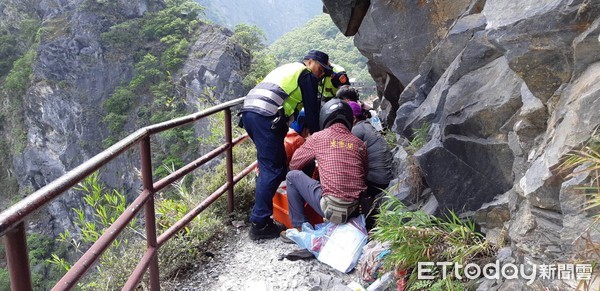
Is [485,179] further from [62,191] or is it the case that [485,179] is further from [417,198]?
[62,191]

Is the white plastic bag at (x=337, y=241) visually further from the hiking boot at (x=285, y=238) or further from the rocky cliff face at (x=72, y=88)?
the rocky cliff face at (x=72, y=88)

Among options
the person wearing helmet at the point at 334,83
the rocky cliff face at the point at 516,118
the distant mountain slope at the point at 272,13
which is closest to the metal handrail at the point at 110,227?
the person wearing helmet at the point at 334,83

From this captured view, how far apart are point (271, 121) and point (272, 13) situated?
143 meters

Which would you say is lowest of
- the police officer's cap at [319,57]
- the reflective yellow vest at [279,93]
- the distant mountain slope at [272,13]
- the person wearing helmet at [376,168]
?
the distant mountain slope at [272,13]

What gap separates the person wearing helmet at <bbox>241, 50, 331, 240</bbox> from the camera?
3662 millimetres

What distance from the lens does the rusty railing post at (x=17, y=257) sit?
1306 mm

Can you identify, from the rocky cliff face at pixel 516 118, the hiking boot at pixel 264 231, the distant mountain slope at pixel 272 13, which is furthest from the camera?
the distant mountain slope at pixel 272 13

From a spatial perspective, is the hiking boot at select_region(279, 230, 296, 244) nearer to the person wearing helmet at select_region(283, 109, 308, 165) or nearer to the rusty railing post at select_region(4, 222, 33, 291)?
the person wearing helmet at select_region(283, 109, 308, 165)

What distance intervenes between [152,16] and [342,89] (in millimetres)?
36811

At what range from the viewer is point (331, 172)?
133 inches

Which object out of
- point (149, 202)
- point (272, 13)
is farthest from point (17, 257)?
point (272, 13)

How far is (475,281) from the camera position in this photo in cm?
233

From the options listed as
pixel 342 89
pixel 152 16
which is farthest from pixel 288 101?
pixel 152 16

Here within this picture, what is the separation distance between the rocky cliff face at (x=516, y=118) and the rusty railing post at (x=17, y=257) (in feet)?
6.38
